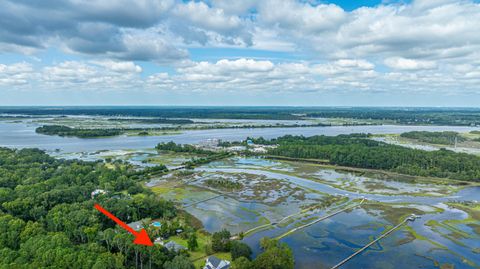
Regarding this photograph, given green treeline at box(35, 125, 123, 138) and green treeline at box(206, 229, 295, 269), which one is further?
green treeline at box(35, 125, 123, 138)

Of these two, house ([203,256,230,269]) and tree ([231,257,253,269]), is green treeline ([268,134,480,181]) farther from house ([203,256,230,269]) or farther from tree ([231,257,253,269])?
tree ([231,257,253,269])

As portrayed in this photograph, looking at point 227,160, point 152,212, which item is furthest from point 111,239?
point 227,160

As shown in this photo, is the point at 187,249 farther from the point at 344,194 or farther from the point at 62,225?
the point at 344,194

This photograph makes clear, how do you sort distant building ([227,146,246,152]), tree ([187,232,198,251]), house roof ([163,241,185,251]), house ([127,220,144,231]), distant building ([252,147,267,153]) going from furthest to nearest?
1. distant building ([227,146,246,152])
2. distant building ([252,147,267,153])
3. house ([127,220,144,231])
4. tree ([187,232,198,251])
5. house roof ([163,241,185,251])

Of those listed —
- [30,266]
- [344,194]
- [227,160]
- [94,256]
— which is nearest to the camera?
[30,266]

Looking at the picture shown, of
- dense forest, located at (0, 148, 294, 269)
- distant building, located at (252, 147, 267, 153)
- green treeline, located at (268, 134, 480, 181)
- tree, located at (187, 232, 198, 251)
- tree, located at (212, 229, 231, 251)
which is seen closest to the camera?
dense forest, located at (0, 148, 294, 269)

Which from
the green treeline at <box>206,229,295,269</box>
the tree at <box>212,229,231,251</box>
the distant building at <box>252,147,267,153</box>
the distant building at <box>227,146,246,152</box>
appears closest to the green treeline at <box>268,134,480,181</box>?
the distant building at <box>252,147,267,153</box>

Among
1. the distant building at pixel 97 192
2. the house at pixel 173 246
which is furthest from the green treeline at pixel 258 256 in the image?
the distant building at pixel 97 192
